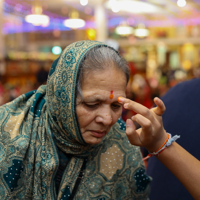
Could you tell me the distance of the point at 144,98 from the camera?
15.5 ft

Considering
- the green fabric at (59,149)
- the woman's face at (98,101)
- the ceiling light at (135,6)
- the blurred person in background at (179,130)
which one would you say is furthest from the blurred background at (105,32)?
the woman's face at (98,101)

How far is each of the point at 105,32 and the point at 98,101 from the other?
1024 centimetres

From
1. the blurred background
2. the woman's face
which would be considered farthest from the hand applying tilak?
the blurred background

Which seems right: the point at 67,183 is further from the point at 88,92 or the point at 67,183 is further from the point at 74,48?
the point at 74,48

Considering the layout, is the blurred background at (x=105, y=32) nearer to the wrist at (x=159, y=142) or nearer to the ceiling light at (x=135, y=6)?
Answer: the ceiling light at (x=135, y=6)

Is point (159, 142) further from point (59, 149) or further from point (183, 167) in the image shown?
point (59, 149)

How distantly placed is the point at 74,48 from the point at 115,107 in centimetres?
33

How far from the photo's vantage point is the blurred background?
8781 mm

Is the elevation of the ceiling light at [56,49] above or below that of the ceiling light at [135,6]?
below

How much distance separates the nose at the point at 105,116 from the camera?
116 centimetres

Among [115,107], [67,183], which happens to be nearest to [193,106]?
[115,107]

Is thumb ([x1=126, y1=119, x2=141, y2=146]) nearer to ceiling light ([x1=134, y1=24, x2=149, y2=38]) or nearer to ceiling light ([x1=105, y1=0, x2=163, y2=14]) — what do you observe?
ceiling light ([x1=105, y1=0, x2=163, y2=14])

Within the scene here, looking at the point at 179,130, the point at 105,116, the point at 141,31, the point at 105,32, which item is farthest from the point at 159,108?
the point at 141,31

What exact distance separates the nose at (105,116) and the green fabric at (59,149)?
107 mm
